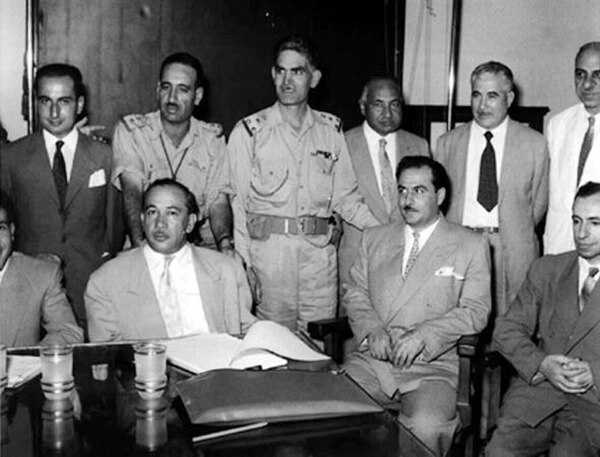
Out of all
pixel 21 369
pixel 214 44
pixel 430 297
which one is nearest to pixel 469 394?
pixel 430 297

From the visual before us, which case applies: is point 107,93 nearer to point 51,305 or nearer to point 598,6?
point 51,305

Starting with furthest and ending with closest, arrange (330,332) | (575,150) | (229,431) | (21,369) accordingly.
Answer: (575,150) → (330,332) → (21,369) → (229,431)

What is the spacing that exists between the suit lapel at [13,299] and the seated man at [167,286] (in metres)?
0.22

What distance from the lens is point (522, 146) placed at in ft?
12.6

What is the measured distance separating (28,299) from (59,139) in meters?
0.98

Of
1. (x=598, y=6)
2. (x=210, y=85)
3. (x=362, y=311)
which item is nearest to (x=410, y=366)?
(x=362, y=311)

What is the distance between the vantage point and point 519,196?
3.85m

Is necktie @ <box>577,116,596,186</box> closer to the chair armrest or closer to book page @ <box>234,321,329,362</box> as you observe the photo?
the chair armrest

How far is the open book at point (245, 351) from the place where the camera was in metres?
2.11

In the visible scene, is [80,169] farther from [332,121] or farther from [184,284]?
[332,121]

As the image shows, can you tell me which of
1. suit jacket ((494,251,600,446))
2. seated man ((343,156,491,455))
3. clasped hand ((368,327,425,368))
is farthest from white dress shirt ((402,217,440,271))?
suit jacket ((494,251,600,446))

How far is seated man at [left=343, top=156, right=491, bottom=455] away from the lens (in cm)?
297

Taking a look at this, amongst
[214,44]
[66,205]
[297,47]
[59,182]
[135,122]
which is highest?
[214,44]

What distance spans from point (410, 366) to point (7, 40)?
306 cm
